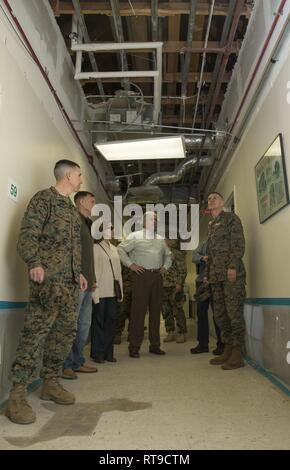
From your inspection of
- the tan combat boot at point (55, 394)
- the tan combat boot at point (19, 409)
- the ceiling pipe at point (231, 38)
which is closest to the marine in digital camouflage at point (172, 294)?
the ceiling pipe at point (231, 38)

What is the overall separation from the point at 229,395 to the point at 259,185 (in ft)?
A: 5.69

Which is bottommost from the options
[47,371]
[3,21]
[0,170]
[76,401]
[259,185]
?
[76,401]

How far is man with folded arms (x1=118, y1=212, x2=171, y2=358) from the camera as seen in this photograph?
12.0 ft

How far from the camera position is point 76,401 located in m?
2.10

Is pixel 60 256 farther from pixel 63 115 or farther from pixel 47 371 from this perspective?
pixel 63 115

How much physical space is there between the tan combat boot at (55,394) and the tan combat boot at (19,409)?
28 centimetres

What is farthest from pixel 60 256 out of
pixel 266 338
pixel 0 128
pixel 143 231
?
pixel 143 231

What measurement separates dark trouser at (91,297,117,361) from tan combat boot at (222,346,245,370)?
3.30 ft

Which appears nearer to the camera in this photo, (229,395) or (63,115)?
(229,395)

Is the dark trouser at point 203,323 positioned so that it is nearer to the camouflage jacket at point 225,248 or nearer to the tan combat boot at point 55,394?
the camouflage jacket at point 225,248

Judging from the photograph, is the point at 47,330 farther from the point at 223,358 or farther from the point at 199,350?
the point at 199,350

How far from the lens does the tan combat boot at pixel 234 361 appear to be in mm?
2932
